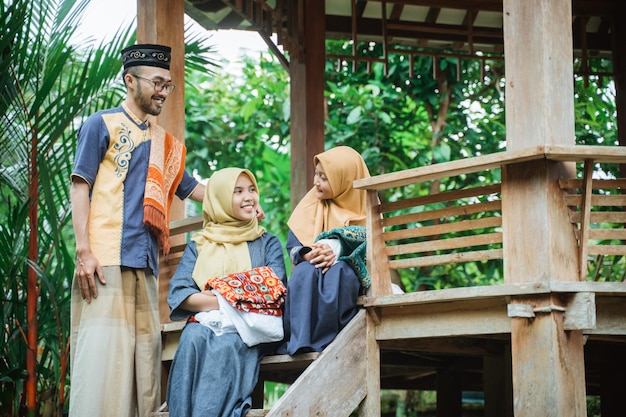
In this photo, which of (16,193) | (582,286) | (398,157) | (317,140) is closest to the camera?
(582,286)

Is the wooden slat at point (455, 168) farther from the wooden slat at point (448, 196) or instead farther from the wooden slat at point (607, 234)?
the wooden slat at point (607, 234)

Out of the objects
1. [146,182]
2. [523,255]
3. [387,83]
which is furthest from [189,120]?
[523,255]

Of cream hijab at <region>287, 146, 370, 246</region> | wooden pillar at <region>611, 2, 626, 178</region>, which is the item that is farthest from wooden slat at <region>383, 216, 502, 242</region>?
wooden pillar at <region>611, 2, 626, 178</region>

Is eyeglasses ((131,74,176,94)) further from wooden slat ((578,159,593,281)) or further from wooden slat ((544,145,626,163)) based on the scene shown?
wooden slat ((578,159,593,281))

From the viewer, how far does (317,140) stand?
744 centimetres

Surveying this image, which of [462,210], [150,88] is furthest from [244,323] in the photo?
[150,88]

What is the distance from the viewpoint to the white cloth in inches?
190

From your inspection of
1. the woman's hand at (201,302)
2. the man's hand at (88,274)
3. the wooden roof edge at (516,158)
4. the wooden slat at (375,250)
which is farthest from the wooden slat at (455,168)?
the man's hand at (88,274)

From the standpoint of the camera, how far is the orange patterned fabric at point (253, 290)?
482 cm

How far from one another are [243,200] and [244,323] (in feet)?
2.23

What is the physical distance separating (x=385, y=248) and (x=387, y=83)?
5653 mm

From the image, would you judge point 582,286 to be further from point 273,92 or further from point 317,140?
point 273,92

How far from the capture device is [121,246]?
4.89m

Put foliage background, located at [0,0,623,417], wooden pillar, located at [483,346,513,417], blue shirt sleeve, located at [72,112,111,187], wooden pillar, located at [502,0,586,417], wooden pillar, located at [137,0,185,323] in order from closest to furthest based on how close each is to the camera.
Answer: wooden pillar, located at [502,0,586,417], blue shirt sleeve, located at [72,112,111,187], wooden pillar, located at [137,0,185,323], foliage background, located at [0,0,623,417], wooden pillar, located at [483,346,513,417]
